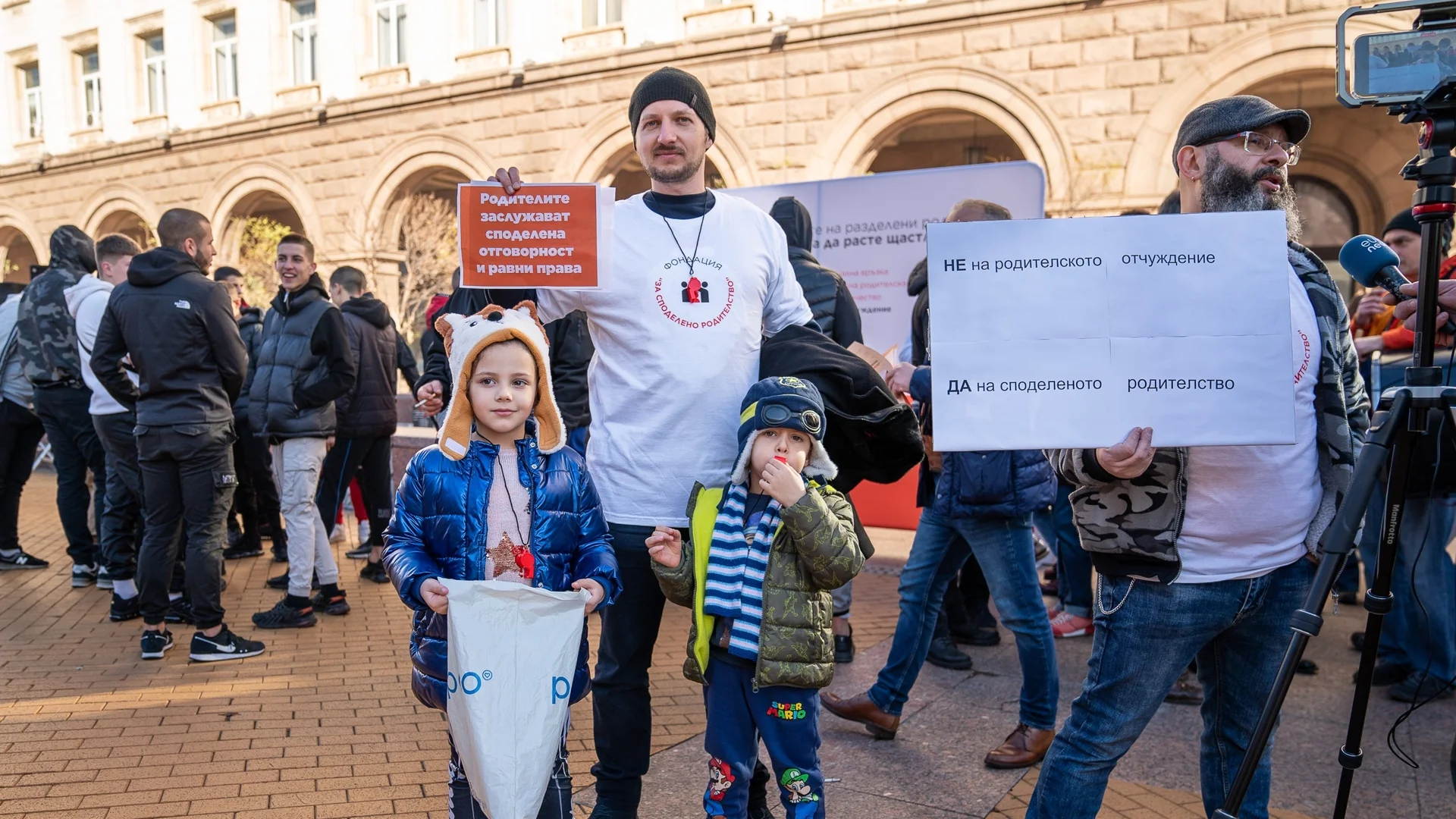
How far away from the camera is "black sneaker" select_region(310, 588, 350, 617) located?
6.17 meters

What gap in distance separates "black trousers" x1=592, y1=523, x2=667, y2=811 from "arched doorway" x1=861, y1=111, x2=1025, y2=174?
12455 millimetres

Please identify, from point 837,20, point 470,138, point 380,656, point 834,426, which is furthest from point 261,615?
point 470,138

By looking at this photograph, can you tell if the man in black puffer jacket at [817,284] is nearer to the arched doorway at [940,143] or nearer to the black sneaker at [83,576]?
the black sneaker at [83,576]

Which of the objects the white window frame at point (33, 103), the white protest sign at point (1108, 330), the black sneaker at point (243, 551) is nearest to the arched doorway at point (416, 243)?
the black sneaker at point (243, 551)

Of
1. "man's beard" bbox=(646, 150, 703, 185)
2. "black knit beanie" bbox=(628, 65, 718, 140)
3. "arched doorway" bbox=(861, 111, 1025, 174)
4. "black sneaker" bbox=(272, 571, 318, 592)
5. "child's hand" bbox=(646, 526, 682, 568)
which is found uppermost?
Result: "arched doorway" bbox=(861, 111, 1025, 174)

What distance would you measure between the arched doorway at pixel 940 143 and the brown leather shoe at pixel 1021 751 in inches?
462

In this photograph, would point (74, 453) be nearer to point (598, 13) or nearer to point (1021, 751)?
point (1021, 751)

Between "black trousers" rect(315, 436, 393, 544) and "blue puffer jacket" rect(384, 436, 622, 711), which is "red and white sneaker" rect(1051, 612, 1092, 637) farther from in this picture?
"black trousers" rect(315, 436, 393, 544)

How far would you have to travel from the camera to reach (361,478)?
22.9ft

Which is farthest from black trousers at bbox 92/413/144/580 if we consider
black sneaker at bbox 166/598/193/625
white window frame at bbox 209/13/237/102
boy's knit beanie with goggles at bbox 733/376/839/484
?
white window frame at bbox 209/13/237/102

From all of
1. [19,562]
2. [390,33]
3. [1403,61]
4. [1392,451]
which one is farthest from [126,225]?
[1392,451]

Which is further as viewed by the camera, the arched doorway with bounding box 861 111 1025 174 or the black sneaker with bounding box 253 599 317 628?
the arched doorway with bounding box 861 111 1025 174

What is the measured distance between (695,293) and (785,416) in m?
0.46

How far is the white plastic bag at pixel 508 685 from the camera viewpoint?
246 cm
